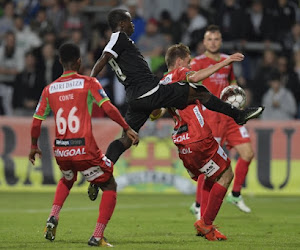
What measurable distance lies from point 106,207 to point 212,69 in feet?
5.77

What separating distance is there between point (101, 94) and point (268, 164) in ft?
26.1

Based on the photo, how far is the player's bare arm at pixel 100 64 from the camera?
9320 millimetres

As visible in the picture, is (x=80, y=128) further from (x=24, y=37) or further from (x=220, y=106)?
(x=24, y=37)

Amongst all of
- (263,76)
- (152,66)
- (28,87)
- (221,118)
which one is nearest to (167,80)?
(221,118)

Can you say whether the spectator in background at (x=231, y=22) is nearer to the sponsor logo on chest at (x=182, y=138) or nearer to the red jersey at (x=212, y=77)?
the red jersey at (x=212, y=77)

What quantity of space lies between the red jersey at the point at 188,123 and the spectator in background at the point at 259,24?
9.87 m

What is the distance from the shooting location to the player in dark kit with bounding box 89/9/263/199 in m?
9.12

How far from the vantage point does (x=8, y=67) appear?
19.1 metres

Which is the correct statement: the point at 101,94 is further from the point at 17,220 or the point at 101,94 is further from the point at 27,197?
the point at 27,197

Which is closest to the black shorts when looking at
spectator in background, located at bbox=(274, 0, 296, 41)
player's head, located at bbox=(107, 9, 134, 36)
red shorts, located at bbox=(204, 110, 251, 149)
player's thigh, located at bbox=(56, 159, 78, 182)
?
player's head, located at bbox=(107, 9, 134, 36)

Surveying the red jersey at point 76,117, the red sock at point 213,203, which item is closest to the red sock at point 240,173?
the red sock at point 213,203

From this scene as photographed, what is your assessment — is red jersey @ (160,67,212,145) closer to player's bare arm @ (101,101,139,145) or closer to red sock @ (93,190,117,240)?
player's bare arm @ (101,101,139,145)

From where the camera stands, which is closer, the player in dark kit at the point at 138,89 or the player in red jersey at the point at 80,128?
the player in red jersey at the point at 80,128

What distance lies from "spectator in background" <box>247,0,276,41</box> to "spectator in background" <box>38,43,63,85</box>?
422 cm
